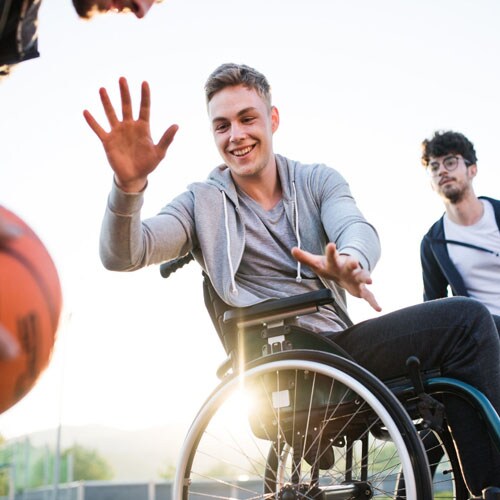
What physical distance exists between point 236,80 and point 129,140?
825 millimetres

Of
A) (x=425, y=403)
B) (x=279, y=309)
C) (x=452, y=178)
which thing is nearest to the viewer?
(x=425, y=403)

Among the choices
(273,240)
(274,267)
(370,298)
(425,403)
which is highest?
(273,240)

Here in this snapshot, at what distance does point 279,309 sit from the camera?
264cm

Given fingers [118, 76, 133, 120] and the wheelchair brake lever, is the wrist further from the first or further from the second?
the wheelchair brake lever

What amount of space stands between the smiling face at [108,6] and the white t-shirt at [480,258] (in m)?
2.29

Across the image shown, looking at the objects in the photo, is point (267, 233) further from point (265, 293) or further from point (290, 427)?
point (290, 427)

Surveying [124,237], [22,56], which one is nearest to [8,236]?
[22,56]

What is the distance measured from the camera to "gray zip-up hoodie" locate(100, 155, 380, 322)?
105 inches

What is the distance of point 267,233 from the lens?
9.98 ft

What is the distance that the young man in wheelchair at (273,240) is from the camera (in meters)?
2.36

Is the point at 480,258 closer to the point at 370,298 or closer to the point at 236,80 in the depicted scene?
the point at 236,80

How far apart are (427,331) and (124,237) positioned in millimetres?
985

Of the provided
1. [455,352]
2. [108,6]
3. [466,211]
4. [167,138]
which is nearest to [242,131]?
[167,138]

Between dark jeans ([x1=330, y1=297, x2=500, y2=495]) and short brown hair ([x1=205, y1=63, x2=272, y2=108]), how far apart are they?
114 cm
